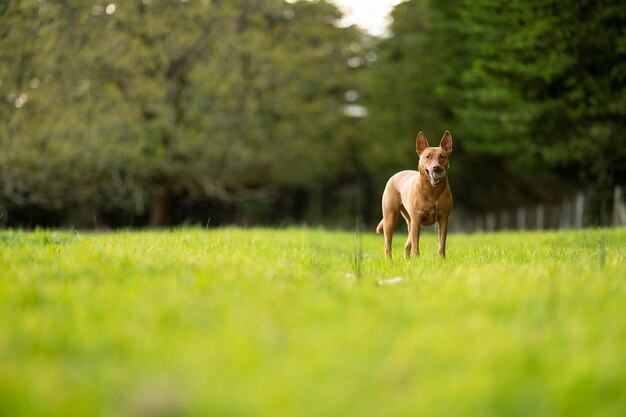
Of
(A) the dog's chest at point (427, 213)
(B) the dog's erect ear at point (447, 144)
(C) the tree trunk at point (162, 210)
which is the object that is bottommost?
(C) the tree trunk at point (162, 210)

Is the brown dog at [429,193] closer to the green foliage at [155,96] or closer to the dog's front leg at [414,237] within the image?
the dog's front leg at [414,237]

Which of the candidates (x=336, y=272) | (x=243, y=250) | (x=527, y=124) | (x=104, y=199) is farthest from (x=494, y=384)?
(x=104, y=199)

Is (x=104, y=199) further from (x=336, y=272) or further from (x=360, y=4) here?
(x=336, y=272)

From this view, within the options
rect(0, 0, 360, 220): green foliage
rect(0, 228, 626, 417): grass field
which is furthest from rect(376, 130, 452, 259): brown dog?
rect(0, 0, 360, 220): green foliage

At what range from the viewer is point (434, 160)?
688 centimetres

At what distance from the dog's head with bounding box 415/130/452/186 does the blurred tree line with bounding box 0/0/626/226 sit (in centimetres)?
469

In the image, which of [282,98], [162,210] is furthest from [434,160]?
[162,210]

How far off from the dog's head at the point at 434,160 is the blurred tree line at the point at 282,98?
4689mm

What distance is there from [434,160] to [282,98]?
20.2 meters

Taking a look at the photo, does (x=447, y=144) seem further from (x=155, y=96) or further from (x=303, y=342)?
(x=155, y=96)

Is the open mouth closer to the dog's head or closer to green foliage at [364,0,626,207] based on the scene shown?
the dog's head

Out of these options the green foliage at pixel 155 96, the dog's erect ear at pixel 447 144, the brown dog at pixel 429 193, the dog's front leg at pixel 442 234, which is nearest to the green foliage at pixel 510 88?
the green foliage at pixel 155 96

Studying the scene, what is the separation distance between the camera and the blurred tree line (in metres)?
15.4

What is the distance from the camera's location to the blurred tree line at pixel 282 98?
50.6 ft
